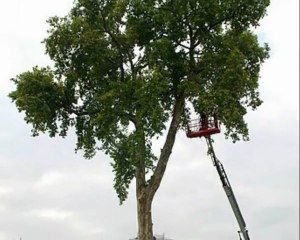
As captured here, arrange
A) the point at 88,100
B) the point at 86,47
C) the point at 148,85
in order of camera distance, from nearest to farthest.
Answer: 1. the point at 148,85
2. the point at 86,47
3. the point at 88,100

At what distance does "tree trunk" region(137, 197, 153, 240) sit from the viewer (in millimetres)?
30016

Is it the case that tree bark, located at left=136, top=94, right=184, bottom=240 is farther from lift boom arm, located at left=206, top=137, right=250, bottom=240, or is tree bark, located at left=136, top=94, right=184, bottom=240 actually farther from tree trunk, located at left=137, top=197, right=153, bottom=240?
lift boom arm, located at left=206, top=137, right=250, bottom=240

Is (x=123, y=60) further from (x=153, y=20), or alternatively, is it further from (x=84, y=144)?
(x=84, y=144)

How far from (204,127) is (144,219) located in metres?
6.78

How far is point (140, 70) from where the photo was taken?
32.4 m

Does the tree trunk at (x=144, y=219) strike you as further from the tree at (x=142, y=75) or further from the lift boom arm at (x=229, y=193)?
the lift boom arm at (x=229, y=193)

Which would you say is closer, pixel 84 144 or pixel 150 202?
pixel 150 202

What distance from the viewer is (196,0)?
100 ft

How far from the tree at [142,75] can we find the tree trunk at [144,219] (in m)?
0.05

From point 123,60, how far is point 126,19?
2407 mm

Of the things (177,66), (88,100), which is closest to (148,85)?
(177,66)

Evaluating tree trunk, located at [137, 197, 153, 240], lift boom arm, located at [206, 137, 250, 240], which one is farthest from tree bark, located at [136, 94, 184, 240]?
lift boom arm, located at [206, 137, 250, 240]

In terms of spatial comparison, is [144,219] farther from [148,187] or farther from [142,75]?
[142,75]

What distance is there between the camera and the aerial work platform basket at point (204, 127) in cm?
3295
